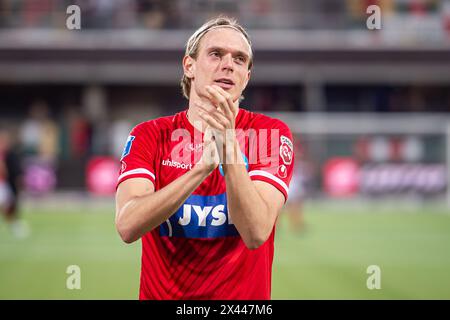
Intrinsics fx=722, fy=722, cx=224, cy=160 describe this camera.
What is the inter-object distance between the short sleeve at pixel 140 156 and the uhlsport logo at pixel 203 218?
0.67 feet

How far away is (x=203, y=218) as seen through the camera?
3209 mm

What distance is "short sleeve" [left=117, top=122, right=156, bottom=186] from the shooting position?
3145 mm

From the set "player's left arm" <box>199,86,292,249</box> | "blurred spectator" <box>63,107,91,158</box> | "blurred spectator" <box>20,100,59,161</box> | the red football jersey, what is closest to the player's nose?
"player's left arm" <box>199,86,292,249</box>

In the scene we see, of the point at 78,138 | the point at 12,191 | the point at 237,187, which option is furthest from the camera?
the point at 78,138

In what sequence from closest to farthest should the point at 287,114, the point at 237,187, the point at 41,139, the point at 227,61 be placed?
1. the point at 237,187
2. the point at 227,61
3. the point at 41,139
4. the point at 287,114

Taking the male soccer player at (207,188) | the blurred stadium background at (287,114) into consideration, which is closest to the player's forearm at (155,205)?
the male soccer player at (207,188)

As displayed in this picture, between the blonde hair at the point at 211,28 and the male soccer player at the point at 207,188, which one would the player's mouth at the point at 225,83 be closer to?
the male soccer player at the point at 207,188

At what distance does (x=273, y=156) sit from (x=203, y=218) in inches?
16.6

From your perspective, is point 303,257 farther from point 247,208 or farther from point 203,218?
point 247,208

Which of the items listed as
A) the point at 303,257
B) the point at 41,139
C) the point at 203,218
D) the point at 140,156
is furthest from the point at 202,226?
the point at 41,139

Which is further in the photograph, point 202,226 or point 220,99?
point 202,226

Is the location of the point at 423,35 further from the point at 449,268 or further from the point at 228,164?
the point at 228,164

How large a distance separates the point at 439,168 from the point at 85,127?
11.2 m

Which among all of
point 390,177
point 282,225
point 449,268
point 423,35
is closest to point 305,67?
point 423,35
